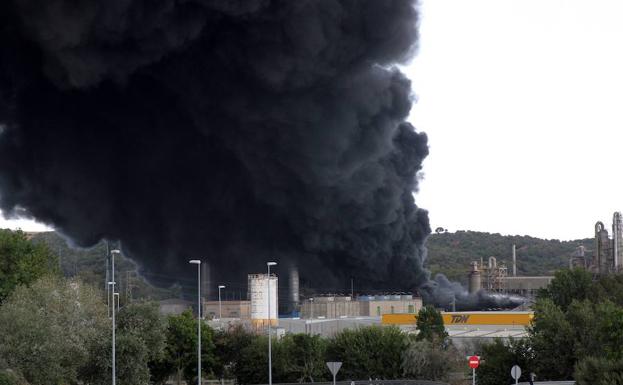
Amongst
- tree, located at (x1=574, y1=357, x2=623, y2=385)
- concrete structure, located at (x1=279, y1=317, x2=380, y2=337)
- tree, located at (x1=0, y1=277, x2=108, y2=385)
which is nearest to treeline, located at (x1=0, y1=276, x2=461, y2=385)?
tree, located at (x1=0, y1=277, x2=108, y2=385)

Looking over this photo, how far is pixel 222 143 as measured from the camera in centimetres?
9669

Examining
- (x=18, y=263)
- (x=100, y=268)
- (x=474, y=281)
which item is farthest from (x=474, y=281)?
(x=18, y=263)

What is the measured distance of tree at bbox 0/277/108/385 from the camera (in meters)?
35.3

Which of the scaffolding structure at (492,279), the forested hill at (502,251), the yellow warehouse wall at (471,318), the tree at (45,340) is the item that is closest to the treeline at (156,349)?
the tree at (45,340)

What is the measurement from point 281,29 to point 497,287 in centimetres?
6309

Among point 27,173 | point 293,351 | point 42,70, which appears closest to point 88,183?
point 27,173

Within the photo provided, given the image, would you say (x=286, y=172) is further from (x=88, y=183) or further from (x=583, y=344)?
(x=583, y=344)

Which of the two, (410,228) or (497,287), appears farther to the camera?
(497,287)

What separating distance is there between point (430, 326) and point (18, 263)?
2329 cm

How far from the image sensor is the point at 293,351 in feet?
164

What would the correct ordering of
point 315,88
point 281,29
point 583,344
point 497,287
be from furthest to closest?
point 497,287
point 315,88
point 281,29
point 583,344

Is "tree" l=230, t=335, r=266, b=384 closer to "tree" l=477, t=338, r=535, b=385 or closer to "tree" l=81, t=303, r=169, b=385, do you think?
"tree" l=477, t=338, r=535, b=385

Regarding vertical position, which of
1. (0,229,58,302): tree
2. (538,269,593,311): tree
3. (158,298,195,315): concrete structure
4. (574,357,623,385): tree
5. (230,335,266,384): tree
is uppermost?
(0,229,58,302): tree

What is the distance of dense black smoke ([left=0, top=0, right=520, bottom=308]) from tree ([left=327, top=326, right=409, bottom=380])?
33366 mm
